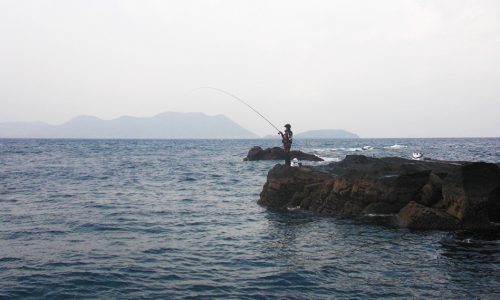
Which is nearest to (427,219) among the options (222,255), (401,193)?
(401,193)

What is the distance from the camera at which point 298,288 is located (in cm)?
895

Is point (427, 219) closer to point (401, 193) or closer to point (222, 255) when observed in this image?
point (401, 193)

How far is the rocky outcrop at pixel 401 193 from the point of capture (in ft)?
47.2

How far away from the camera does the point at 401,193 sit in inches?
649

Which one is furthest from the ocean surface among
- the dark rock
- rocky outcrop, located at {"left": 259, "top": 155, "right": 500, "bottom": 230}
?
rocky outcrop, located at {"left": 259, "top": 155, "right": 500, "bottom": 230}

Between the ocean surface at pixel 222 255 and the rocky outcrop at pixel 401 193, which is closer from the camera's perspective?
the ocean surface at pixel 222 255

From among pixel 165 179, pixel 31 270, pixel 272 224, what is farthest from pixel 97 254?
pixel 165 179

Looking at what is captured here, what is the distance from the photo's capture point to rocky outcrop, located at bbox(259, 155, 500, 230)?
567 inches

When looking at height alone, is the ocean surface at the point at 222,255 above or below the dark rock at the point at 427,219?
below

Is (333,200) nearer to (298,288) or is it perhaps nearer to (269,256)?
(269,256)

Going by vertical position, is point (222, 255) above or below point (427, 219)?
below

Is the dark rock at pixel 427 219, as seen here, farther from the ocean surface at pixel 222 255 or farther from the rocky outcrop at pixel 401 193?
the ocean surface at pixel 222 255

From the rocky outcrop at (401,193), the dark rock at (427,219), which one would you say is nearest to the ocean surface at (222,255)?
the dark rock at (427,219)

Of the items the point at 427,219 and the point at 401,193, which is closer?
the point at 427,219
